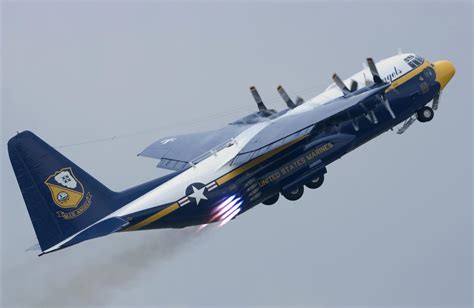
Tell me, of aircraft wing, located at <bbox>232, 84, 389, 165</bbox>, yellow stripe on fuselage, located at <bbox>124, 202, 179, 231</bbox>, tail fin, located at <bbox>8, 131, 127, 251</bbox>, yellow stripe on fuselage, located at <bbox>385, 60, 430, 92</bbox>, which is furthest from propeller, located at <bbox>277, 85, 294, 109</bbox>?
tail fin, located at <bbox>8, 131, 127, 251</bbox>

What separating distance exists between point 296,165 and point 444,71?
10658 millimetres

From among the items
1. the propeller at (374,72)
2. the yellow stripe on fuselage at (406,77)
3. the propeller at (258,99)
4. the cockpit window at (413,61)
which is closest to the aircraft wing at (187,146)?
the propeller at (258,99)

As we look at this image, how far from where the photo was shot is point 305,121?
55.9 m

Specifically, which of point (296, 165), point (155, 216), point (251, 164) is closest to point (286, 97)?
point (296, 165)

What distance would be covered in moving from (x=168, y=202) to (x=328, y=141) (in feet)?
27.4

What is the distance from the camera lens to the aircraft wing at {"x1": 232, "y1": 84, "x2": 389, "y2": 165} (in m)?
55.6

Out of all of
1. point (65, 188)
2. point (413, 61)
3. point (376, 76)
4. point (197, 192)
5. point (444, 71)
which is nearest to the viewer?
point (65, 188)

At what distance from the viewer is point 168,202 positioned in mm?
55281

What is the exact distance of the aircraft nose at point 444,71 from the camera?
62884 mm

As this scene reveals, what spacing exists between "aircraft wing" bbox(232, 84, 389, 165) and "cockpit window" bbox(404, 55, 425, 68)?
429cm

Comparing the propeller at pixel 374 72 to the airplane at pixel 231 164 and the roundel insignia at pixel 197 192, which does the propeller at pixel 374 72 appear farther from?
the roundel insignia at pixel 197 192

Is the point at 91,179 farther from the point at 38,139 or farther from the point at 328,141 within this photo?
the point at 328,141

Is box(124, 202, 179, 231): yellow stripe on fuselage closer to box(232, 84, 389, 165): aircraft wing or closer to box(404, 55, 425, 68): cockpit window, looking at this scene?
box(232, 84, 389, 165): aircraft wing

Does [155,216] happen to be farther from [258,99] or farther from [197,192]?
[258,99]
